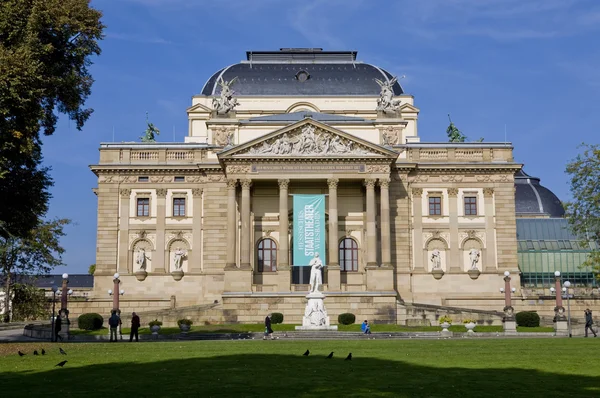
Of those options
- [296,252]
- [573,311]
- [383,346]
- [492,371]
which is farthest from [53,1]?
[573,311]

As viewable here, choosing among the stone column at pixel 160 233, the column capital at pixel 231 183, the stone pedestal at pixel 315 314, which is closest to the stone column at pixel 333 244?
the column capital at pixel 231 183

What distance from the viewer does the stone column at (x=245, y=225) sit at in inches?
2835

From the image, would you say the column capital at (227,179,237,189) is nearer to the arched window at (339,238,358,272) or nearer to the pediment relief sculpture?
the pediment relief sculpture

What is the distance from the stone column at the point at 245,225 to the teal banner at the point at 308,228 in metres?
4.26

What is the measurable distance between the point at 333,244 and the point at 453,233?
12.2 m

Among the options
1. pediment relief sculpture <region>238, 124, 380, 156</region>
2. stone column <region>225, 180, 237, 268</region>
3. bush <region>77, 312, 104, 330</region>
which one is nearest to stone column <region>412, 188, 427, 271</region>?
pediment relief sculpture <region>238, 124, 380, 156</region>

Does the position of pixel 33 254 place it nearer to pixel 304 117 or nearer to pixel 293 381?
pixel 304 117

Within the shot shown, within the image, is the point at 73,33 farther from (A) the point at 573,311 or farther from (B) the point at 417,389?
(A) the point at 573,311

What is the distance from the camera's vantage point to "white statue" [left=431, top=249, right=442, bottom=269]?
77125 mm

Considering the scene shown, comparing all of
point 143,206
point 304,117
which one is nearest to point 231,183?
point 304,117

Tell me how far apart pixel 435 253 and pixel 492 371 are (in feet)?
174

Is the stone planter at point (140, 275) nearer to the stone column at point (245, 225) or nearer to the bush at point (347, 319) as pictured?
the stone column at point (245, 225)

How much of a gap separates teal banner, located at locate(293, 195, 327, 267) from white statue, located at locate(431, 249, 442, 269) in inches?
442

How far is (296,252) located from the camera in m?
70.6
